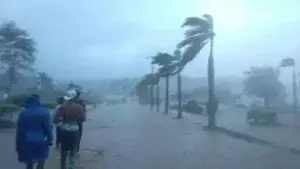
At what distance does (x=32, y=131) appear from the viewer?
23.9 ft

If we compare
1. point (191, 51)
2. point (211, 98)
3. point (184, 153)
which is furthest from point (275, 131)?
point (184, 153)

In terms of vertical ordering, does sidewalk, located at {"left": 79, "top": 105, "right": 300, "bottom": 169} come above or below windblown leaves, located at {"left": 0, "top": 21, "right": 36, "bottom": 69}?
below

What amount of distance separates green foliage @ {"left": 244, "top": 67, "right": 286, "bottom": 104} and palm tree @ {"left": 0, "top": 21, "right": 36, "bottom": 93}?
28024mm

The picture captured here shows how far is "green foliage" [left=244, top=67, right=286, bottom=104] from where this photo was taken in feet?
192

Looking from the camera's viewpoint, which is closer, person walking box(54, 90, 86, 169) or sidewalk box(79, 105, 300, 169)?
person walking box(54, 90, 86, 169)

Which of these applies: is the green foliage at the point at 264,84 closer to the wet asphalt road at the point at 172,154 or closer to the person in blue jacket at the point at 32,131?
the wet asphalt road at the point at 172,154

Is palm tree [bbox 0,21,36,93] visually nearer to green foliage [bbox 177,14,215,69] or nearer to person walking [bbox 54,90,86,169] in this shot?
green foliage [bbox 177,14,215,69]

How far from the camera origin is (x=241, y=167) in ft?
36.6

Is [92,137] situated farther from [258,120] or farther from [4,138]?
[258,120]

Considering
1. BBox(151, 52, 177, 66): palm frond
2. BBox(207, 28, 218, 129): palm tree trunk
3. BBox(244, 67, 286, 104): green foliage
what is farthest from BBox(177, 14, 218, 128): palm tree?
BBox(244, 67, 286, 104): green foliage

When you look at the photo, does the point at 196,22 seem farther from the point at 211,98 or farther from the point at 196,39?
the point at 211,98

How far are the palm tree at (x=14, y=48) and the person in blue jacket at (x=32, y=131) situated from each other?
133 feet

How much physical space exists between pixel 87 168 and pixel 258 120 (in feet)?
66.5

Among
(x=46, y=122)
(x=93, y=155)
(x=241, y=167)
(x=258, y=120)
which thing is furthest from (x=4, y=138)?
(x=258, y=120)
